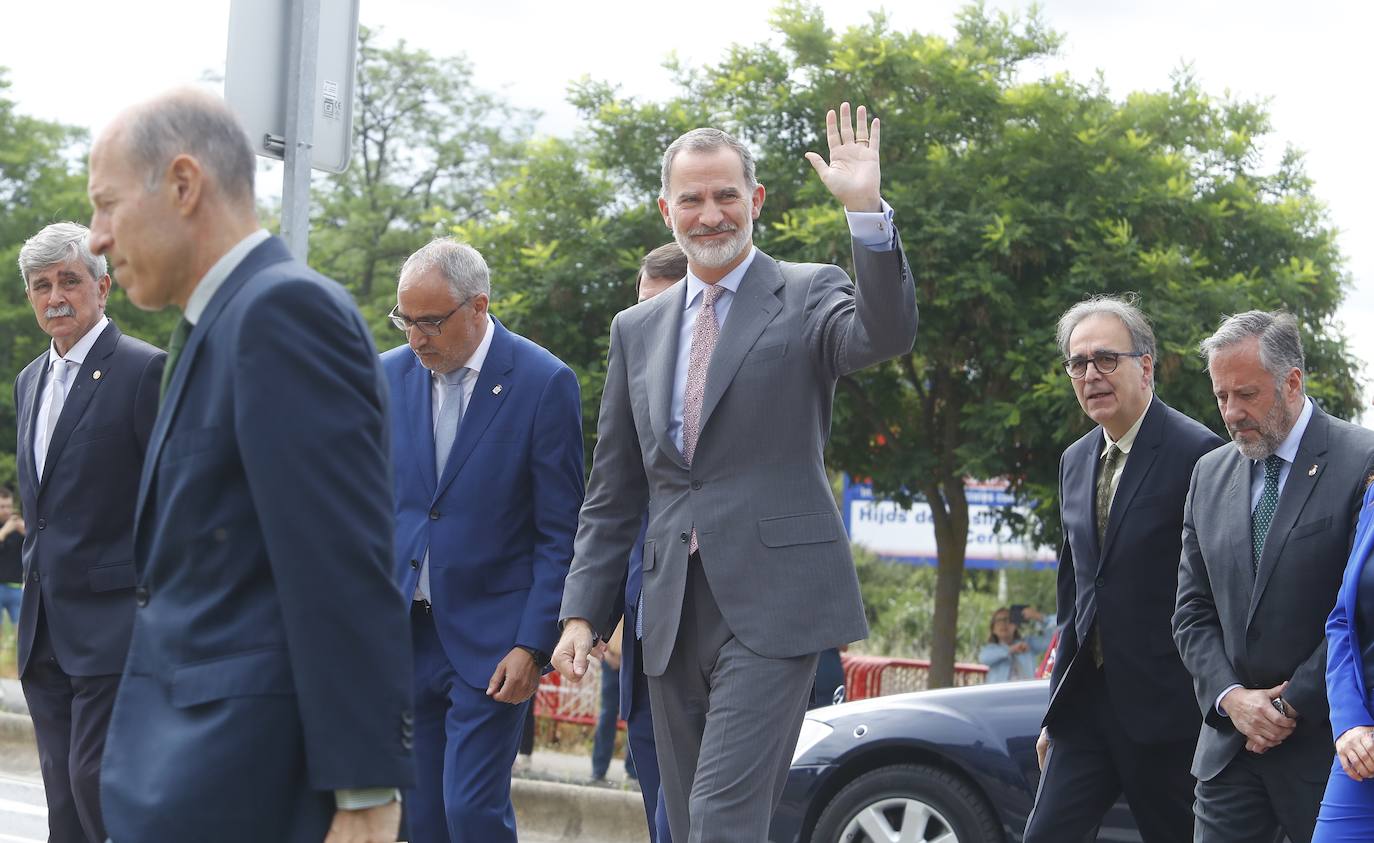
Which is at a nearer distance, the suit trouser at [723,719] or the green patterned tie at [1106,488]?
the suit trouser at [723,719]

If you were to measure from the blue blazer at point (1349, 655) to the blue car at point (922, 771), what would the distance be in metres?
2.39

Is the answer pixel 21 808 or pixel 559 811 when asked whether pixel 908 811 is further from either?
pixel 21 808

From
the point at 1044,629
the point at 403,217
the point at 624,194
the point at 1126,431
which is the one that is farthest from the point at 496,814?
the point at 403,217

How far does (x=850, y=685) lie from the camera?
1519cm

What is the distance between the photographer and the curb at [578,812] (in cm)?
955

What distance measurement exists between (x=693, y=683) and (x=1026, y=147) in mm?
8356

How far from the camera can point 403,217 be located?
113 feet

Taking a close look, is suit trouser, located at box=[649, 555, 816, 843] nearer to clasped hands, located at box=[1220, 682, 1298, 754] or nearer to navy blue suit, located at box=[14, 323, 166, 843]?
clasped hands, located at box=[1220, 682, 1298, 754]

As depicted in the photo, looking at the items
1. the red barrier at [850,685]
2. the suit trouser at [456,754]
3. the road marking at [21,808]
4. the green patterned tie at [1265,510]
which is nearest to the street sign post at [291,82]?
the suit trouser at [456,754]

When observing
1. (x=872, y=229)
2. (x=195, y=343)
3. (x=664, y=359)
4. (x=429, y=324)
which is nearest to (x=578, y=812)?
(x=429, y=324)

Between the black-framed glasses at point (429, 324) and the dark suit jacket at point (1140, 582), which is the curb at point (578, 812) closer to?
the dark suit jacket at point (1140, 582)

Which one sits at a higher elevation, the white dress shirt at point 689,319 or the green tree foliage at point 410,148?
the green tree foliage at point 410,148

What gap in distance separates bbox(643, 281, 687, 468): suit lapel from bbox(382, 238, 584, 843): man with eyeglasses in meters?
0.78

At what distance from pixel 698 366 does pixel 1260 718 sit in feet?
6.29
